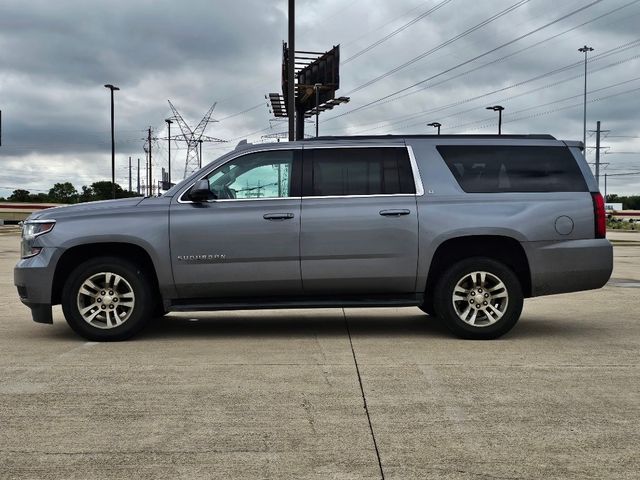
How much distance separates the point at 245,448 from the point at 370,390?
56.8 inches

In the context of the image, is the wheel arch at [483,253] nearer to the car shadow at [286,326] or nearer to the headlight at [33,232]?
the car shadow at [286,326]

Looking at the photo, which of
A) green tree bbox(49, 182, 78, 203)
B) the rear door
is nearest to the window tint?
the rear door

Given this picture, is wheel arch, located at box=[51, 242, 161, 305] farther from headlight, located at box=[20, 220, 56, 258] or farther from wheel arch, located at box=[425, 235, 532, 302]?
wheel arch, located at box=[425, 235, 532, 302]

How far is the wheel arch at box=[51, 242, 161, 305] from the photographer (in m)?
7.09

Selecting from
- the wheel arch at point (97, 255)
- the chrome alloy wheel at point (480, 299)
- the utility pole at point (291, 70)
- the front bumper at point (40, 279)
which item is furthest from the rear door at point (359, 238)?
the utility pole at point (291, 70)

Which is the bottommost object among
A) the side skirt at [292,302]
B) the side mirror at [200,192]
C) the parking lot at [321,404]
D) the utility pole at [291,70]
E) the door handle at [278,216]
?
the parking lot at [321,404]

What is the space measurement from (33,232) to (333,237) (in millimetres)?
3006

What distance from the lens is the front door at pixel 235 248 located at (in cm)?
692

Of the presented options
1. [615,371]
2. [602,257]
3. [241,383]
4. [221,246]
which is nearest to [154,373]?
[241,383]

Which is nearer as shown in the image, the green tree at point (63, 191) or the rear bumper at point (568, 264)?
the rear bumper at point (568, 264)

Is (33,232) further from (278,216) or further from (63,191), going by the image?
(63,191)

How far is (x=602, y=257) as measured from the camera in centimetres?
709

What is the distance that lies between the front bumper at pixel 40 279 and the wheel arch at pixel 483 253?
3.77 m

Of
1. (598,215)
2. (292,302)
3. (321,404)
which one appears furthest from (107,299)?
(598,215)
